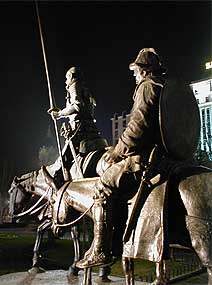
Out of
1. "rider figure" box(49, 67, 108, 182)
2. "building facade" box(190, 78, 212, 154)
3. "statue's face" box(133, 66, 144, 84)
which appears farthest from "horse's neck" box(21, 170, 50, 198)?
"building facade" box(190, 78, 212, 154)

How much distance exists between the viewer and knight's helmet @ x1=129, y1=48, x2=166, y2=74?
462 cm

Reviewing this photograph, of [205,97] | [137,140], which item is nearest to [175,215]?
[137,140]

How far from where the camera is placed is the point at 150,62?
4625 mm

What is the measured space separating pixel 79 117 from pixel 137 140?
3.53 m

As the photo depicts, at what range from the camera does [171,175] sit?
4211 millimetres

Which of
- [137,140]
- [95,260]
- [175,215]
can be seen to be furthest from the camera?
[95,260]

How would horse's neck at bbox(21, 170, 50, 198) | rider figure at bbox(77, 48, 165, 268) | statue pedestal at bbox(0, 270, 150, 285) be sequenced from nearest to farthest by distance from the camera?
rider figure at bbox(77, 48, 165, 268), statue pedestal at bbox(0, 270, 150, 285), horse's neck at bbox(21, 170, 50, 198)

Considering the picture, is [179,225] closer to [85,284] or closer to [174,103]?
[174,103]

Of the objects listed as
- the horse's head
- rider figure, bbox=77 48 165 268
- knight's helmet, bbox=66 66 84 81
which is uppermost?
knight's helmet, bbox=66 66 84 81

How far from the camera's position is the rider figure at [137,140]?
4328 mm

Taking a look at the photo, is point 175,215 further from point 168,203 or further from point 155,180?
point 155,180

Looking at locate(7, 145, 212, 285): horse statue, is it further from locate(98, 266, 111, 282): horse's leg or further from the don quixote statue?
locate(98, 266, 111, 282): horse's leg

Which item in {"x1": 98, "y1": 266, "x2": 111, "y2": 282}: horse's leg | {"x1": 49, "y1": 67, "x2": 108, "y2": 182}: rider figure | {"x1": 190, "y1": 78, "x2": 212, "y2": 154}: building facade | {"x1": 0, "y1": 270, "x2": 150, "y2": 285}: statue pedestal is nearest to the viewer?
{"x1": 0, "y1": 270, "x2": 150, "y2": 285}: statue pedestal

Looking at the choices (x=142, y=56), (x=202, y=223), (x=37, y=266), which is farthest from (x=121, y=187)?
(x=37, y=266)
